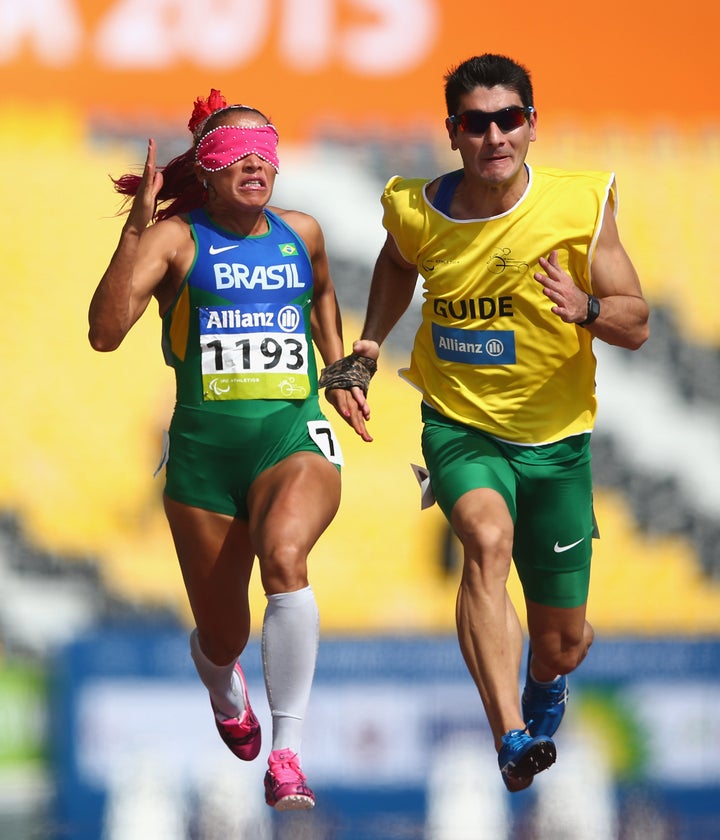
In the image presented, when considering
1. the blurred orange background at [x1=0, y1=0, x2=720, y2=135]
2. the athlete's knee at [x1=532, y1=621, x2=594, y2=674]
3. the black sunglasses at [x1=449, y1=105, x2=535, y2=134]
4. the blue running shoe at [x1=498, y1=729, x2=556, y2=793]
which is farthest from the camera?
the blurred orange background at [x1=0, y1=0, x2=720, y2=135]

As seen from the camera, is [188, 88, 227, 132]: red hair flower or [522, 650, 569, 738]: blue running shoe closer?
[188, 88, 227, 132]: red hair flower

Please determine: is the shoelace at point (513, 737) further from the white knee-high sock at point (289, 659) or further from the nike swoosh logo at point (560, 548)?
the nike swoosh logo at point (560, 548)

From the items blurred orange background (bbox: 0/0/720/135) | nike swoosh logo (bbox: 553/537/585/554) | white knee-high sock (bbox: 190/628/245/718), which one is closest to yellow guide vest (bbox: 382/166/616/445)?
nike swoosh logo (bbox: 553/537/585/554)

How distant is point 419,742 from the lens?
33.0 ft

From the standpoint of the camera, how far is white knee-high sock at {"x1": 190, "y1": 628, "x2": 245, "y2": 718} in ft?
18.7

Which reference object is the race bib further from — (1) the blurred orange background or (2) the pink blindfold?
(1) the blurred orange background

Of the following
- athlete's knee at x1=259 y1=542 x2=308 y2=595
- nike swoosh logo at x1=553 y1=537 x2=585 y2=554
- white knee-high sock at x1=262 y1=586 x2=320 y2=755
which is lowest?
white knee-high sock at x1=262 y1=586 x2=320 y2=755

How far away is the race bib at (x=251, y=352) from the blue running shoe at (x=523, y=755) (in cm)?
127

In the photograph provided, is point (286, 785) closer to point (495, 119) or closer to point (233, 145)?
point (233, 145)

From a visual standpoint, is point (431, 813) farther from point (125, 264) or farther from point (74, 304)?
point (125, 264)

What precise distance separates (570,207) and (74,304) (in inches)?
264

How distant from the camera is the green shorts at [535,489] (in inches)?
200

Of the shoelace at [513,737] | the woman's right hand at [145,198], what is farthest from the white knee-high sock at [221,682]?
the woman's right hand at [145,198]

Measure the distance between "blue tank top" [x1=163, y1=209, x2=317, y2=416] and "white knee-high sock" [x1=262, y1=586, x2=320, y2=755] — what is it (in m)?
0.64
